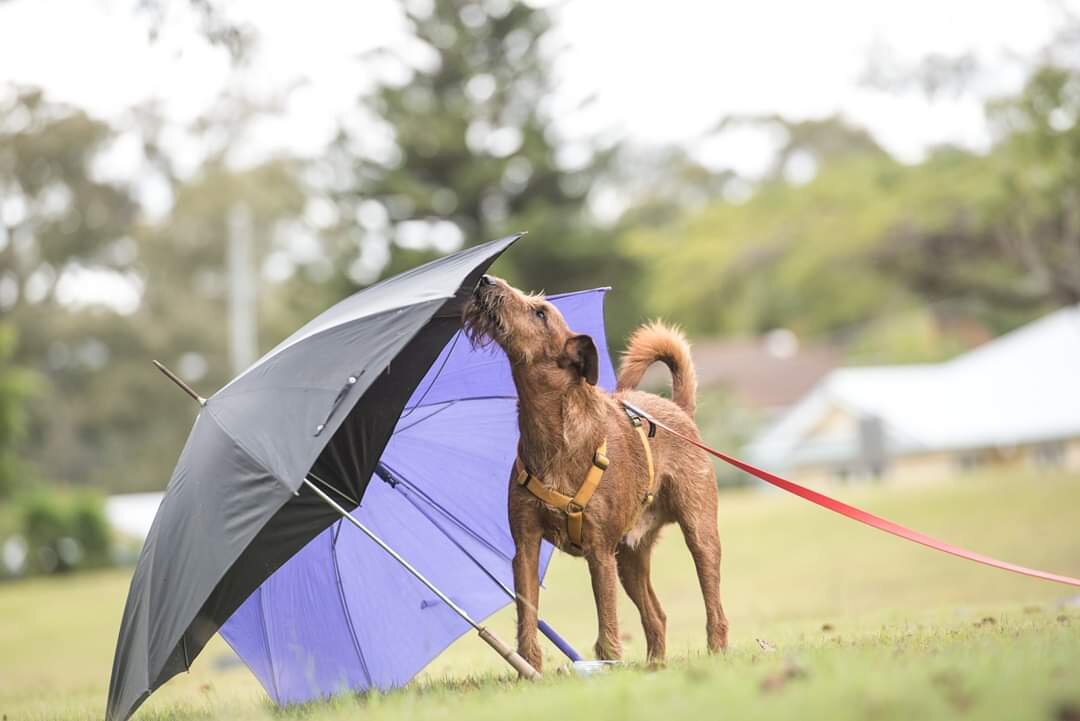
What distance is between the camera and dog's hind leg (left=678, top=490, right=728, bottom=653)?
7000mm

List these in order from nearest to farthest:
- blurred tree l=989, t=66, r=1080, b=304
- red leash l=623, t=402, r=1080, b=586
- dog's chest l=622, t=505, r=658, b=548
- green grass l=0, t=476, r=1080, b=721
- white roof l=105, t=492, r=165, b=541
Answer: green grass l=0, t=476, r=1080, b=721 → red leash l=623, t=402, r=1080, b=586 → dog's chest l=622, t=505, r=658, b=548 → blurred tree l=989, t=66, r=1080, b=304 → white roof l=105, t=492, r=165, b=541

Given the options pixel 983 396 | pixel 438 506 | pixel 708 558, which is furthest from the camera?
pixel 983 396

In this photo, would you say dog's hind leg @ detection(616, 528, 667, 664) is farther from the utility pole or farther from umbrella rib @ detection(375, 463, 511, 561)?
the utility pole

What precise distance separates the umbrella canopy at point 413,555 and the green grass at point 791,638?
0.35 meters

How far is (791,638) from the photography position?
8.34m

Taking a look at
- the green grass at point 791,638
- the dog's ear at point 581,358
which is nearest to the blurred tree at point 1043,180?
the green grass at point 791,638

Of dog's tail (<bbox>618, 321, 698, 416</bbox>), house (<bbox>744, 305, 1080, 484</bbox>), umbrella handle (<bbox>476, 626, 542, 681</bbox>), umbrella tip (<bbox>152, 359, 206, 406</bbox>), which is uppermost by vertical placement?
umbrella tip (<bbox>152, 359, 206, 406</bbox>)

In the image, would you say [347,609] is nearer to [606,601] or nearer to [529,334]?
[606,601]

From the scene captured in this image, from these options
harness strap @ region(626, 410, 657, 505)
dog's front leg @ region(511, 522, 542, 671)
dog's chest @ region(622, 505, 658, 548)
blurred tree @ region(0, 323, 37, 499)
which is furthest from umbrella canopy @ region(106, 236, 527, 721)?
blurred tree @ region(0, 323, 37, 499)

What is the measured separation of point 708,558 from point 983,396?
112 feet

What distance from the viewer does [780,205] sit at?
1854 inches

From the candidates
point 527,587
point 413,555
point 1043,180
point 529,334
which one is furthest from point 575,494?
point 1043,180

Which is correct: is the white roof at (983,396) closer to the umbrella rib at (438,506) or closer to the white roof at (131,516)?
the white roof at (131,516)

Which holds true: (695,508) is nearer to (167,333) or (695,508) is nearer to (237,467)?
(237,467)
